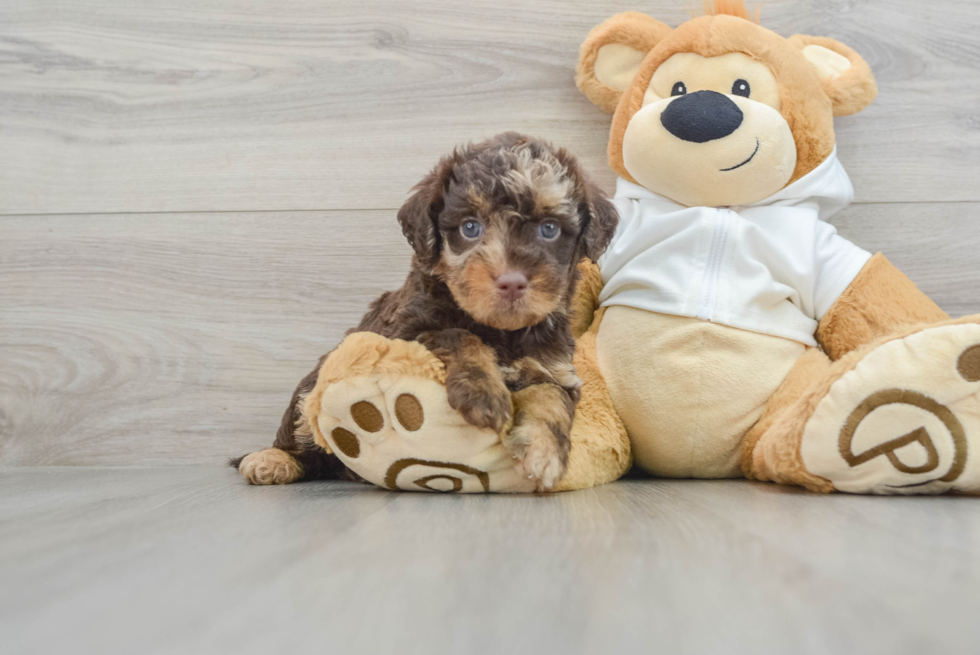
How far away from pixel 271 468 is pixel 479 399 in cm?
64

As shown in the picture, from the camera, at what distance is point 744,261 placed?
149 centimetres

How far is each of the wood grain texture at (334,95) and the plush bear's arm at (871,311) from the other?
1.47 ft

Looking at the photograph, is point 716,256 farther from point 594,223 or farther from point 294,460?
point 294,460

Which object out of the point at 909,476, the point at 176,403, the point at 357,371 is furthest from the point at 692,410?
the point at 176,403

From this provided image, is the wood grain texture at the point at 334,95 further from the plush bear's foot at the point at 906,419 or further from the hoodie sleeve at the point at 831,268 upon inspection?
the plush bear's foot at the point at 906,419

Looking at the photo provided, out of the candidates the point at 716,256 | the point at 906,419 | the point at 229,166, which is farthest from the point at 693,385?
→ the point at 229,166

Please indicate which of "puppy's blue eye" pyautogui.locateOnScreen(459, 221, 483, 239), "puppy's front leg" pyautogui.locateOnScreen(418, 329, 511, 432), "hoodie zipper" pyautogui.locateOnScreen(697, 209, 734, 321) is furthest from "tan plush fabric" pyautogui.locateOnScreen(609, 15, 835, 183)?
"puppy's front leg" pyautogui.locateOnScreen(418, 329, 511, 432)

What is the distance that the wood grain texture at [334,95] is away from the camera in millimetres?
1863

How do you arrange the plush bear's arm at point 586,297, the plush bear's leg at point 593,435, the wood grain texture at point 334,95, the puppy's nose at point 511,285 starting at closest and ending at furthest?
the puppy's nose at point 511,285
the plush bear's leg at point 593,435
the plush bear's arm at point 586,297
the wood grain texture at point 334,95

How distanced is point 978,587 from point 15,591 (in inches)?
38.7

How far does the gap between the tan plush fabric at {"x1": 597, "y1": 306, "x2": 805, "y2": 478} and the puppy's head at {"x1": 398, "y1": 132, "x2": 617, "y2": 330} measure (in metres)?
0.28

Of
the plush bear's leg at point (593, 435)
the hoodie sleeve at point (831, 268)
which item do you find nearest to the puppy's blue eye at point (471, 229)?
the plush bear's leg at point (593, 435)

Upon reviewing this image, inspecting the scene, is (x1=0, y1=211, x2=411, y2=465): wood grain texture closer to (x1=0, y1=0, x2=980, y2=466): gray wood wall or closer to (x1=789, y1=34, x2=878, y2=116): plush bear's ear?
(x1=0, y1=0, x2=980, y2=466): gray wood wall

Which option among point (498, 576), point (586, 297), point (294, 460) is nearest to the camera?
point (498, 576)
